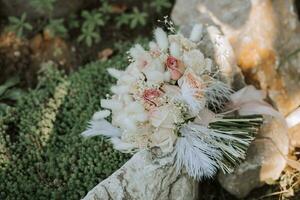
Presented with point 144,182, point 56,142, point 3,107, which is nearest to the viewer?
point 144,182

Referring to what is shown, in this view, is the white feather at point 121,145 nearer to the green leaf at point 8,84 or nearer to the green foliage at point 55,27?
the green leaf at point 8,84

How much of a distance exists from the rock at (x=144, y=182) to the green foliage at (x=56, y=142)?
285mm

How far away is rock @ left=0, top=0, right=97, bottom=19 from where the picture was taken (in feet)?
15.0

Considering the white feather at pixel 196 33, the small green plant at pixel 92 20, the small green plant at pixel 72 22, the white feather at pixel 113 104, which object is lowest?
the small green plant at pixel 72 22

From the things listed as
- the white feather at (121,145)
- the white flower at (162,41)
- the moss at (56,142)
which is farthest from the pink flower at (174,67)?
the moss at (56,142)

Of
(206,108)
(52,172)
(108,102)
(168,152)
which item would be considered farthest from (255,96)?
(52,172)

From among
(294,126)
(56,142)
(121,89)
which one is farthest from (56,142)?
(294,126)

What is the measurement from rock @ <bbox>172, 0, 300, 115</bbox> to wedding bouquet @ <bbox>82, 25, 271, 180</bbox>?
547 mm

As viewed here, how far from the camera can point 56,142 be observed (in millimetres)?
3719

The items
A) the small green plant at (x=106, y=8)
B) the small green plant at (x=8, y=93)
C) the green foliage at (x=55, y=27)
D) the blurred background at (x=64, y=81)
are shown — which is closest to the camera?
the blurred background at (x=64, y=81)

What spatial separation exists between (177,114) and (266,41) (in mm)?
1144

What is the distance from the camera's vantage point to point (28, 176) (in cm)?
355

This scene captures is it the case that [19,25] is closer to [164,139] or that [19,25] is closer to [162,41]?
[162,41]

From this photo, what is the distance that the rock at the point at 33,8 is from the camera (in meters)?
4.57
